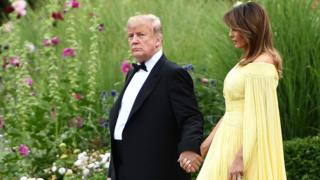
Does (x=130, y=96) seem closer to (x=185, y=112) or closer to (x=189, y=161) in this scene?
(x=185, y=112)

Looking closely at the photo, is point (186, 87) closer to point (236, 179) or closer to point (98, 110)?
point (236, 179)

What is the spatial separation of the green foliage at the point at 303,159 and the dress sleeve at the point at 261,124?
5.70ft

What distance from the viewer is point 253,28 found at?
14.6 ft

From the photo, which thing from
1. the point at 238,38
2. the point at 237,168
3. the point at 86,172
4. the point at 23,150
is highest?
the point at 238,38

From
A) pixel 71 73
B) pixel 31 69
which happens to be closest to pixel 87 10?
pixel 31 69

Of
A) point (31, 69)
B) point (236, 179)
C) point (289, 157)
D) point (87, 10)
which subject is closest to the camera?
point (236, 179)

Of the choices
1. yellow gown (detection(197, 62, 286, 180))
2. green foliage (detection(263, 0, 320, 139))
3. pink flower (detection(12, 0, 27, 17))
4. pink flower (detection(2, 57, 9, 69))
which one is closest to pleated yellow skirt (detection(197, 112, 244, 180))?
yellow gown (detection(197, 62, 286, 180))

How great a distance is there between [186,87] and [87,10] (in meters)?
6.28

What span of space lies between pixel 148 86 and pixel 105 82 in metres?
3.82

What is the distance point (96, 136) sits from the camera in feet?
25.8

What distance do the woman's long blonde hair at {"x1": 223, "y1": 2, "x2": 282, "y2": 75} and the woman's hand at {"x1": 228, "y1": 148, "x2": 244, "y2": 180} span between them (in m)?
0.48

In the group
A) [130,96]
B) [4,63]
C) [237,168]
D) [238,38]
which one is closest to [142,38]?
[130,96]

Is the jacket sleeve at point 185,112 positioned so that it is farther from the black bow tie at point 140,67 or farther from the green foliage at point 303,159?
the green foliage at point 303,159

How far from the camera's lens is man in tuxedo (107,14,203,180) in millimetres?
4902
